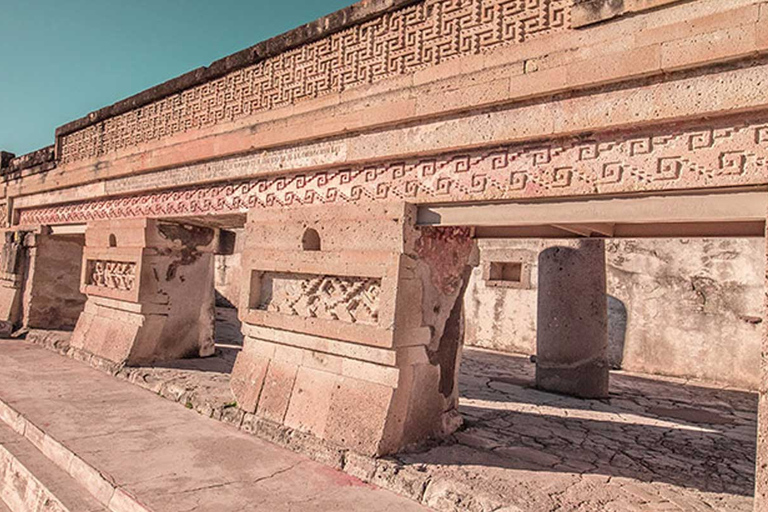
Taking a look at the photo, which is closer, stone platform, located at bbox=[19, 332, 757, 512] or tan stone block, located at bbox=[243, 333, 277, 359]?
stone platform, located at bbox=[19, 332, 757, 512]

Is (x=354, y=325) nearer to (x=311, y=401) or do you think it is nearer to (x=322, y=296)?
(x=322, y=296)

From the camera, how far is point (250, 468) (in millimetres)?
2939

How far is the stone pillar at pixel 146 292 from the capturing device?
529 centimetres

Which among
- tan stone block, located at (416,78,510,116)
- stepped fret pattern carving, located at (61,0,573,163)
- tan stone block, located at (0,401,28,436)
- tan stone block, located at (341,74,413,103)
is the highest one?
stepped fret pattern carving, located at (61,0,573,163)

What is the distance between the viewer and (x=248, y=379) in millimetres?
3836

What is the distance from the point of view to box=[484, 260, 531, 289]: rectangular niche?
8797 mm

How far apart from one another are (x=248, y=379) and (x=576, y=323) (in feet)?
11.4

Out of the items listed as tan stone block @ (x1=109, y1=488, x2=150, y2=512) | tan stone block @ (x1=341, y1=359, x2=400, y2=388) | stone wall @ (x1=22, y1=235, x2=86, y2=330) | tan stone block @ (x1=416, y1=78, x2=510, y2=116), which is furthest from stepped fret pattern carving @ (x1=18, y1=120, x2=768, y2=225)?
stone wall @ (x1=22, y1=235, x2=86, y2=330)

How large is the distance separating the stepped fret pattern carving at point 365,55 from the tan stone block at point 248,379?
199 centimetres

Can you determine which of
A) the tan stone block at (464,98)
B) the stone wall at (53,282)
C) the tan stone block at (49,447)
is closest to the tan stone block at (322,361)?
the tan stone block at (49,447)

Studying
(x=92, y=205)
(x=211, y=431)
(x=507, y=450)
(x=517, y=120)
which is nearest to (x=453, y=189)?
(x=517, y=120)

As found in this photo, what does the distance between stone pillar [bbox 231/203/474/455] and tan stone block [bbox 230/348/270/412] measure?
0.04ft

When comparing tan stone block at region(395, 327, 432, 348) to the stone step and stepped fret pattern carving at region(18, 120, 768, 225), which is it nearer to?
stepped fret pattern carving at region(18, 120, 768, 225)

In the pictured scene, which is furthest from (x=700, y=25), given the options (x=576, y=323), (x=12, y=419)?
(x=12, y=419)
